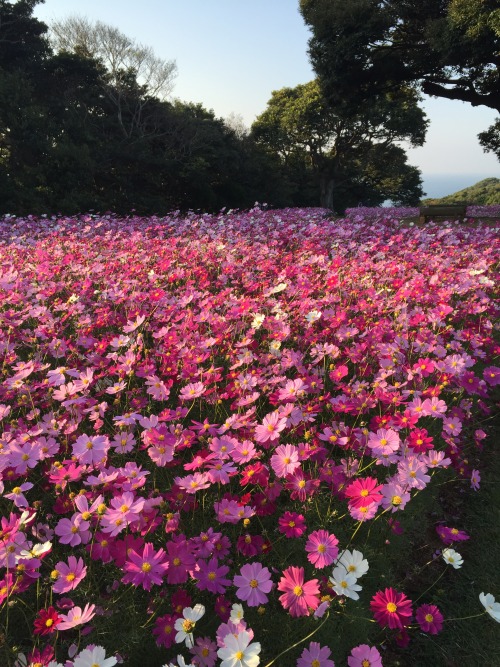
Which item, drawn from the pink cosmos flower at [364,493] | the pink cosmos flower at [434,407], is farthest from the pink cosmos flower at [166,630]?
the pink cosmos flower at [434,407]

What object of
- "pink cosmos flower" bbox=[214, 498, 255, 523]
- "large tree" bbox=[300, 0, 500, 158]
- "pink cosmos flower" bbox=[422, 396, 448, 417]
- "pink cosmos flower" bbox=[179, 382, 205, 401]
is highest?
"large tree" bbox=[300, 0, 500, 158]

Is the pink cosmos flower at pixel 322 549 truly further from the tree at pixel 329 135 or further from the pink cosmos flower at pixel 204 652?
the tree at pixel 329 135

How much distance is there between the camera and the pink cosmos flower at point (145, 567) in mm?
1173

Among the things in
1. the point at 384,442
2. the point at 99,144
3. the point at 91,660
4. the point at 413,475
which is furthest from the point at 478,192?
the point at 91,660

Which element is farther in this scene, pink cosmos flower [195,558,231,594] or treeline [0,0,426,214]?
treeline [0,0,426,214]

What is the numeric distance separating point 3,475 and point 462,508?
7.01 feet

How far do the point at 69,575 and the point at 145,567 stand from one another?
0.76 feet

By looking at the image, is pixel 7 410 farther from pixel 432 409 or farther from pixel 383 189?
pixel 383 189

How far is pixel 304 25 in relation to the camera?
1523 cm

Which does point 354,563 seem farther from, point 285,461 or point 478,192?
point 478,192

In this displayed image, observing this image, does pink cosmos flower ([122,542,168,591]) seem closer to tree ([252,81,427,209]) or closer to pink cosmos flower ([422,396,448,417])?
pink cosmos flower ([422,396,448,417])

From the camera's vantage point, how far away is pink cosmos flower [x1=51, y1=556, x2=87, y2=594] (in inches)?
47.2

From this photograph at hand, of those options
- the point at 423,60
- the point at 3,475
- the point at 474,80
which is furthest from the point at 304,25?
the point at 3,475

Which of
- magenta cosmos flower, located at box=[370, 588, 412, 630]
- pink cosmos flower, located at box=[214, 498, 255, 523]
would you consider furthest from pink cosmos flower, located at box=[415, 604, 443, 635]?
pink cosmos flower, located at box=[214, 498, 255, 523]
